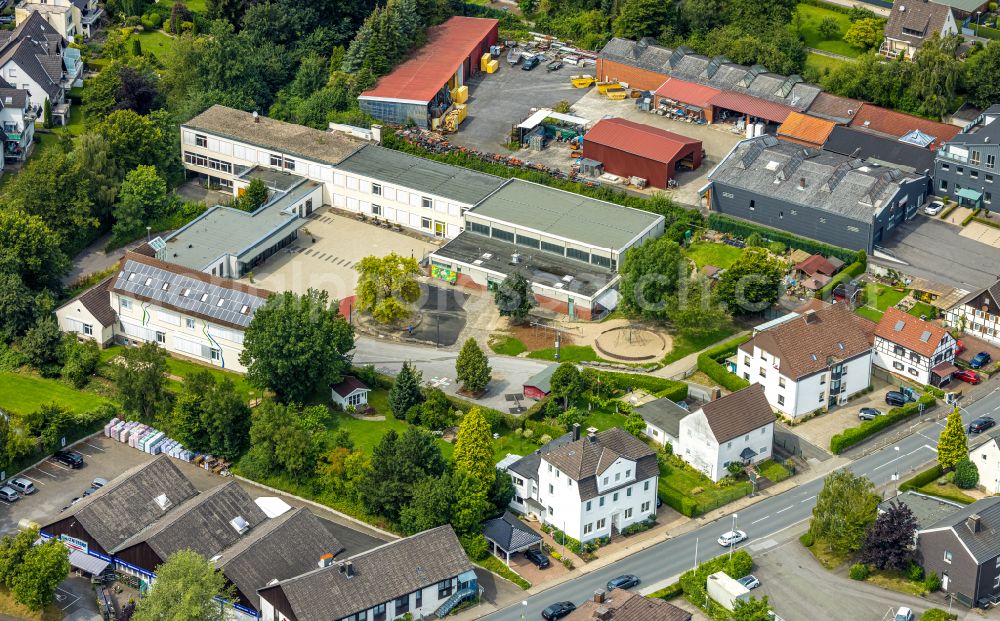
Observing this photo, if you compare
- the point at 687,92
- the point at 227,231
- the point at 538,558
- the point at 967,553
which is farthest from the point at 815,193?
the point at 227,231

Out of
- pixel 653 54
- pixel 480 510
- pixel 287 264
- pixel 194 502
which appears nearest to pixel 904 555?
pixel 480 510

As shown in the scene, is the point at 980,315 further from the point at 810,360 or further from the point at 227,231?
the point at 227,231

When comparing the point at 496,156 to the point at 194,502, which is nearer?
the point at 194,502

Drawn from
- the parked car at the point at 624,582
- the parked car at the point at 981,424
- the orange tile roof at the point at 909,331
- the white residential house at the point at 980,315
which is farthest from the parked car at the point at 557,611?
the white residential house at the point at 980,315

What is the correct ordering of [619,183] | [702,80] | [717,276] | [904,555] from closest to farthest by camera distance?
[904,555] → [717,276] → [619,183] → [702,80]

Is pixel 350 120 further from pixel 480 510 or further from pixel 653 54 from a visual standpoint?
pixel 480 510

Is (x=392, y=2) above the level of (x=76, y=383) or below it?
above
